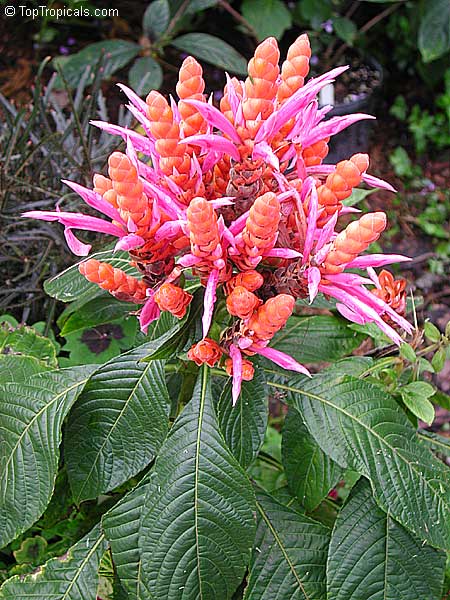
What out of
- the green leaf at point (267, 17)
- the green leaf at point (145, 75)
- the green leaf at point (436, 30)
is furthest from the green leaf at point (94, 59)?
the green leaf at point (436, 30)

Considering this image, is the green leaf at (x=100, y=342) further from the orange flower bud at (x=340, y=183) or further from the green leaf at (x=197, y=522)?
the orange flower bud at (x=340, y=183)

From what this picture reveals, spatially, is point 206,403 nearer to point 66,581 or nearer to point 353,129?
point 66,581

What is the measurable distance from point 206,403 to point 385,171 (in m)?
2.15

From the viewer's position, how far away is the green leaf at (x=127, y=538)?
0.93 metres

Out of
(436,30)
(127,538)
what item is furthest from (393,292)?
(436,30)

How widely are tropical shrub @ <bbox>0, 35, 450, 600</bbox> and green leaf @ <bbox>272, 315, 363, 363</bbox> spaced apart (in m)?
0.02

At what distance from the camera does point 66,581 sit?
97cm

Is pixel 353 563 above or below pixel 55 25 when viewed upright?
below

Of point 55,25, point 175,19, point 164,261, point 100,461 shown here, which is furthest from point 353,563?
point 55,25

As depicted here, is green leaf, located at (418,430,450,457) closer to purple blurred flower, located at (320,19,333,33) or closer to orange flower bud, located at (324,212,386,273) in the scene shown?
orange flower bud, located at (324,212,386,273)

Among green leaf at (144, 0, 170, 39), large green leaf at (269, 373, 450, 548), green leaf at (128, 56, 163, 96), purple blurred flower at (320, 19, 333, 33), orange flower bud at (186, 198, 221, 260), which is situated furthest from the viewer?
purple blurred flower at (320, 19, 333, 33)

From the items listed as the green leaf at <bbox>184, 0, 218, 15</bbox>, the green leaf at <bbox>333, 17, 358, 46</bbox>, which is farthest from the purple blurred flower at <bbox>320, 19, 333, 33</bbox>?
the green leaf at <bbox>184, 0, 218, 15</bbox>

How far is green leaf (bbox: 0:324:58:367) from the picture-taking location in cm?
114

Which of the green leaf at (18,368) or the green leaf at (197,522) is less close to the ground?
the green leaf at (18,368)
